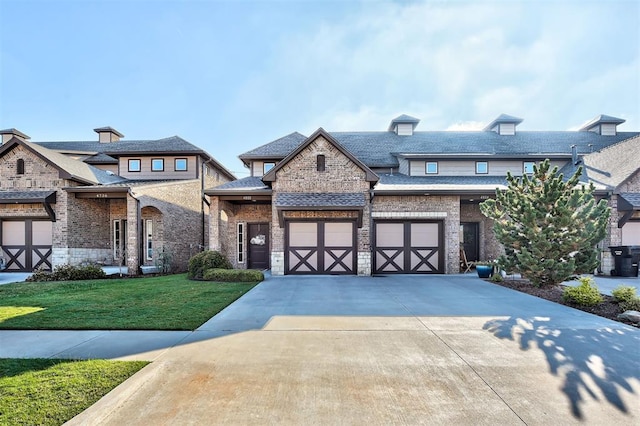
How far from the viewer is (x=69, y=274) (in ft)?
44.7

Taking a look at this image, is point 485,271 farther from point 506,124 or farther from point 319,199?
point 506,124

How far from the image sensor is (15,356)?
4941 mm

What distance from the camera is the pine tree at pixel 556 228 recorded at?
9.82 meters

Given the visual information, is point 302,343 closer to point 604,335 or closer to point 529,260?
point 604,335

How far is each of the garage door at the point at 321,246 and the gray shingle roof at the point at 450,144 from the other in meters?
5.22

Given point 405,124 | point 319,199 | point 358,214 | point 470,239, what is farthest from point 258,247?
point 405,124

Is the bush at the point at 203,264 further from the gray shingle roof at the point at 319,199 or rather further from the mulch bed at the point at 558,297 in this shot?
the mulch bed at the point at 558,297

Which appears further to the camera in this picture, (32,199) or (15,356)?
(32,199)

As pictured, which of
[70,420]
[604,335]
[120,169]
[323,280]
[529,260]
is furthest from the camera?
[120,169]

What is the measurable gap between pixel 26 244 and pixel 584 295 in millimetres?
23176

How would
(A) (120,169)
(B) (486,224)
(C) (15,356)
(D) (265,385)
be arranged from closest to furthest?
1. (D) (265,385)
2. (C) (15,356)
3. (B) (486,224)
4. (A) (120,169)

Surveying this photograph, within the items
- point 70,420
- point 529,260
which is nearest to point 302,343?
point 70,420

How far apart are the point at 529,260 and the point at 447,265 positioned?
4.76m

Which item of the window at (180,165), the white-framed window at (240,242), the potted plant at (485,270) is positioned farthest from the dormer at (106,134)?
the potted plant at (485,270)
